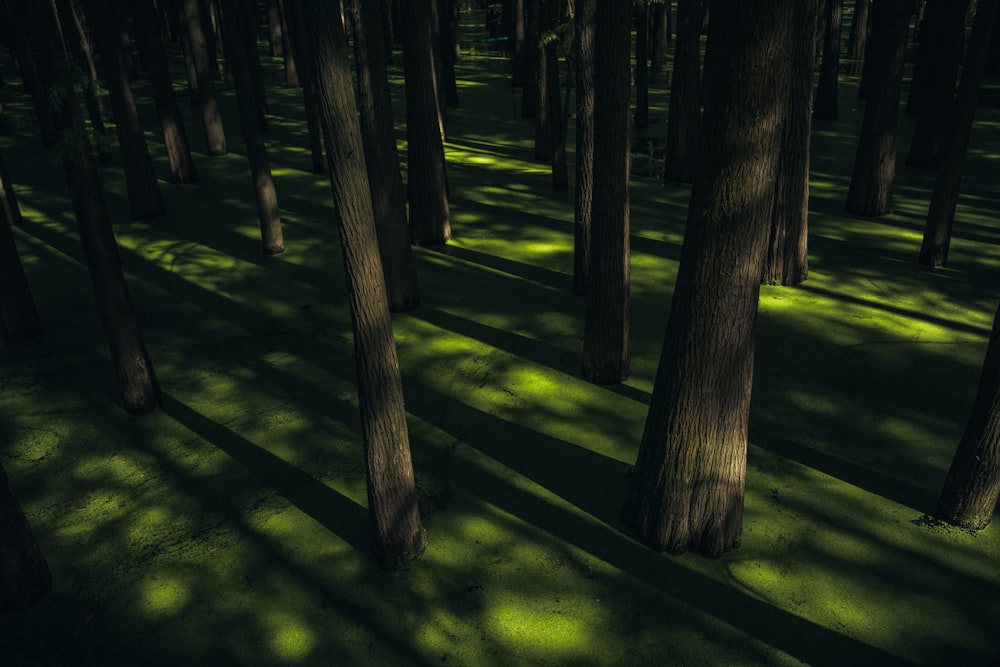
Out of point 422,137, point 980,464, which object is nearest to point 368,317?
point 980,464

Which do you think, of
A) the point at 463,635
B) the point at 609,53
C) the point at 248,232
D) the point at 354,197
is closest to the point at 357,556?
the point at 463,635

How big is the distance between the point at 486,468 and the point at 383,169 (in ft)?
18.5

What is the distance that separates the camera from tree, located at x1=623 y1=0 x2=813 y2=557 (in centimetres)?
569

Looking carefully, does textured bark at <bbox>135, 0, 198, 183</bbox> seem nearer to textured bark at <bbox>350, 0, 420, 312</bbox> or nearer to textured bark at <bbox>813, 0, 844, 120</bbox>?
textured bark at <bbox>350, 0, 420, 312</bbox>

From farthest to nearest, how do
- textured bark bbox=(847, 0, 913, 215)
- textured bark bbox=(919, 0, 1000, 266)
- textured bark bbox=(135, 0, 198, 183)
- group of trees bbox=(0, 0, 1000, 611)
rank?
1. textured bark bbox=(135, 0, 198, 183)
2. textured bark bbox=(847, 0, 913, 215)
3. textured bark bbox=(919, 0, 1000, 266)
4. group of trees bbox=(0, 0, 1000, 611)

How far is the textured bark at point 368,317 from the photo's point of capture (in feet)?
18.9

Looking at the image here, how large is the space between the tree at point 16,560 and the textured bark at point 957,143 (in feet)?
43.5

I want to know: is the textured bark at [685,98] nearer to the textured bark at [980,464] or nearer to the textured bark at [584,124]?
the textured bark at [584,124]

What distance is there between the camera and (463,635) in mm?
6160

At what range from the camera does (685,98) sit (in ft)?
56.9

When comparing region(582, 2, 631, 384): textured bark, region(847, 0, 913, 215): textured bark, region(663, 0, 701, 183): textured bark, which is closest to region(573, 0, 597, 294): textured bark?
region(582, 2, 631, 384): textured bark

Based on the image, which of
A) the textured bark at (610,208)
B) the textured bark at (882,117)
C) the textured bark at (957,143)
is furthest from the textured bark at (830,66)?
the textured bark at (610,208)

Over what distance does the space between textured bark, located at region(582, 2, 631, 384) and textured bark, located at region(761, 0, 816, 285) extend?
3.86 m

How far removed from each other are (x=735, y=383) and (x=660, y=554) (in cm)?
184
